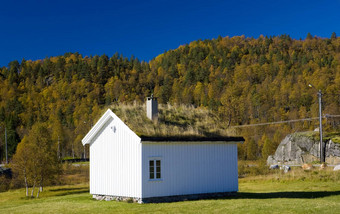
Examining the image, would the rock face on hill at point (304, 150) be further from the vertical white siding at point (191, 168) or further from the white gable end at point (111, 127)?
the white gable end at point (111, 127)

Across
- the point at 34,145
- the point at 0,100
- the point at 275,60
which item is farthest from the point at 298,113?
the point at 0,100

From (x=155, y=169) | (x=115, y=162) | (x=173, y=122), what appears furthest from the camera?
(x=173, y=122)

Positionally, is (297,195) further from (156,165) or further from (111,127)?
(111,127)

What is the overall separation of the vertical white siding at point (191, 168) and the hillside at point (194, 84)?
2741 inches

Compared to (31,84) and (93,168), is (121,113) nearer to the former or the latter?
(93,168)

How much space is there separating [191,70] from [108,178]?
13993cm

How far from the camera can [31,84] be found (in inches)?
6786

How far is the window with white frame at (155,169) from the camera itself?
784 inches

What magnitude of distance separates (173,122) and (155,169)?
319 cm

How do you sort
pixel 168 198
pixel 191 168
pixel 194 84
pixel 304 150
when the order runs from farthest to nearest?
pixel 194 84 → pixel 304 150 → pixel 191 168 → pixel 168 198

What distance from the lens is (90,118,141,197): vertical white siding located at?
19953mm

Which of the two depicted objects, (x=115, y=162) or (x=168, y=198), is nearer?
(x=168, y=198)

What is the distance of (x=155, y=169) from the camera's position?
1992cm

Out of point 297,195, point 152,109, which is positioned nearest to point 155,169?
point 152,109
